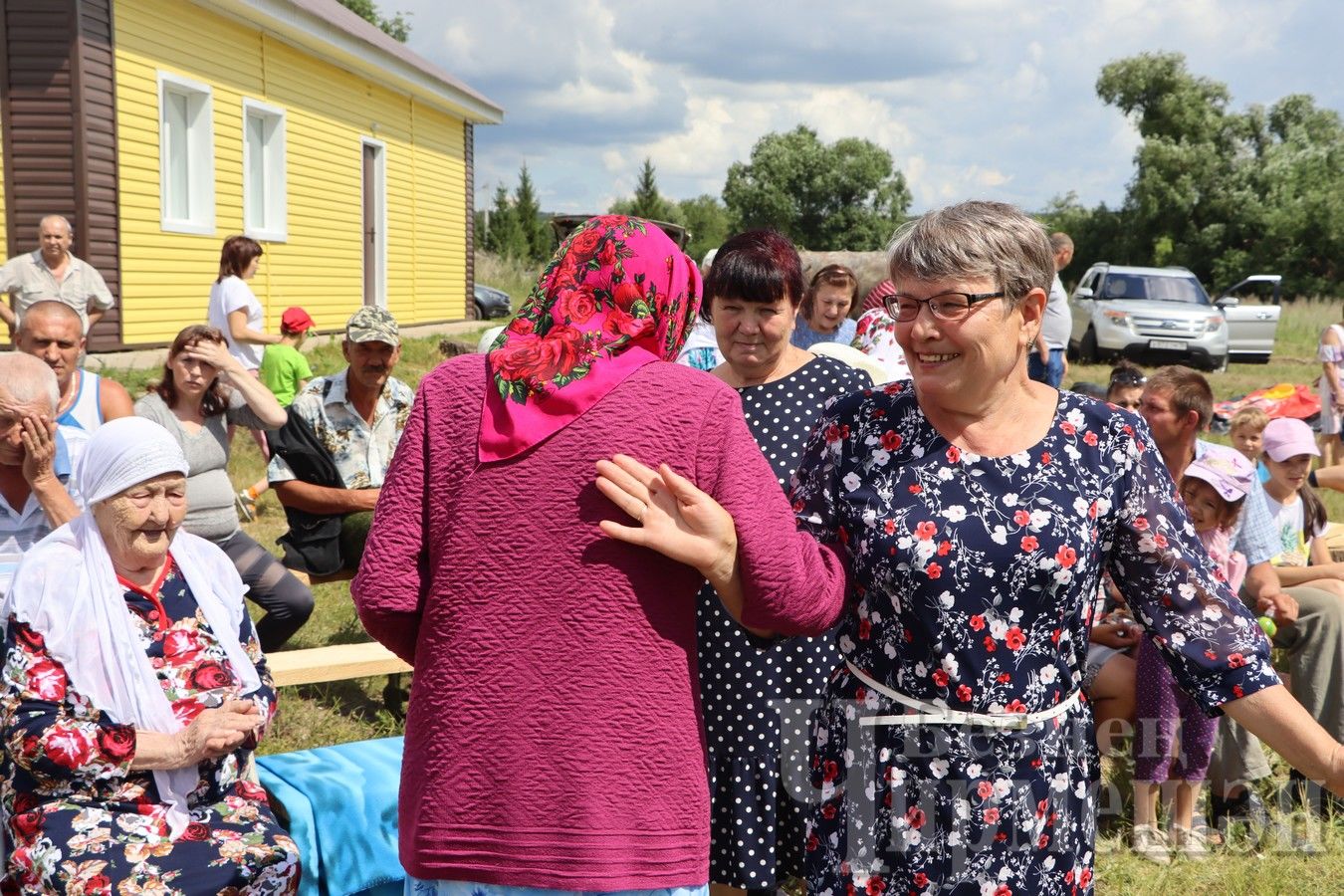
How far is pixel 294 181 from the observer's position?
606 inches

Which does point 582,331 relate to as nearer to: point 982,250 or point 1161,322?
point 982,250

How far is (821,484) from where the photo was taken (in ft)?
7.10

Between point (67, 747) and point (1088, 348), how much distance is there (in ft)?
60.3

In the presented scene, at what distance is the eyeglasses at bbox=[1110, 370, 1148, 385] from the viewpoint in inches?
233

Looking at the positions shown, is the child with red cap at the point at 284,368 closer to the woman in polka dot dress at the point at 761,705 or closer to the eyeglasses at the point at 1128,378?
the eyeglasses at the point at 1128,378

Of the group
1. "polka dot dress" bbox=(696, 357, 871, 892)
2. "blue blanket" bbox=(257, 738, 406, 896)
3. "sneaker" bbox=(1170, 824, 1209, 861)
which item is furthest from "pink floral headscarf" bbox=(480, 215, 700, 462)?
"sneaker" bbox=(1170, 824, 1209, 861)

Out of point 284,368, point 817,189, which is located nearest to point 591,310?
point 284,368

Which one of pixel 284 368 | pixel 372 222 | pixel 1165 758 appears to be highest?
pixel 372 222

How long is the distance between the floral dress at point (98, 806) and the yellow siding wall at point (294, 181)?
31.1ft

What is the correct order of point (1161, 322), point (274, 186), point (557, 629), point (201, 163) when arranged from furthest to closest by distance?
point (1161, 322), point (274, 186), point (201, 163), point (557, 629)

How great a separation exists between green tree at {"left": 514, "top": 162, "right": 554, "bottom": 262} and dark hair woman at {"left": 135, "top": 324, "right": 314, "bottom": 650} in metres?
36.8

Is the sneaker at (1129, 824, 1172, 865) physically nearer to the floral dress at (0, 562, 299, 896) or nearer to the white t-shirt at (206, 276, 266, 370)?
the floral dress at (0, 562, 299, 896)

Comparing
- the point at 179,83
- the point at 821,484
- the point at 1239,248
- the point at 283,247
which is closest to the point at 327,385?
the point at 821,484

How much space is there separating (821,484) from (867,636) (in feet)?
0.93
